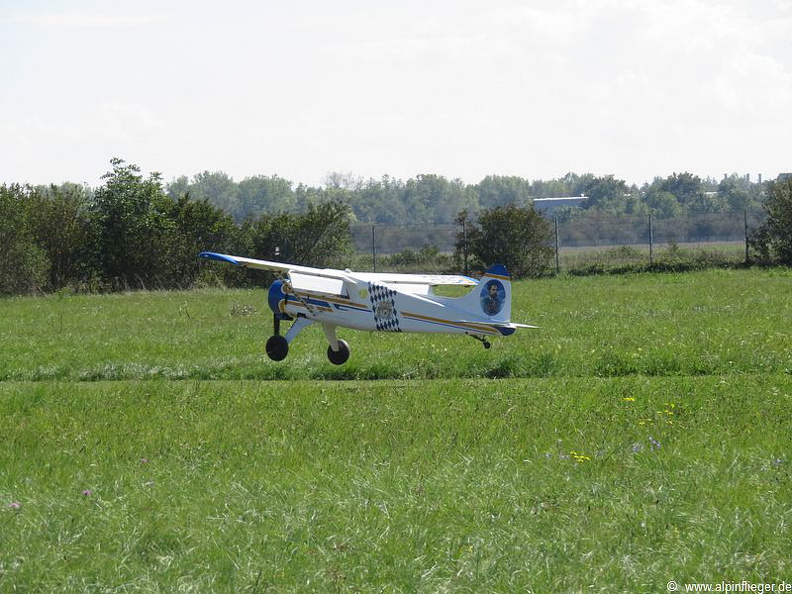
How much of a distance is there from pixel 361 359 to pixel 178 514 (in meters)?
8.87

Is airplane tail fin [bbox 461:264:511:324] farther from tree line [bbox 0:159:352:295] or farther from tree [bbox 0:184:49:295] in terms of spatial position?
tree [bbox 0:184:49:295]

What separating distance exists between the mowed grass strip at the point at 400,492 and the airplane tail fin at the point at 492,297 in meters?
3.56

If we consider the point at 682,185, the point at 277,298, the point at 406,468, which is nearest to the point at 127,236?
the point at 277,298

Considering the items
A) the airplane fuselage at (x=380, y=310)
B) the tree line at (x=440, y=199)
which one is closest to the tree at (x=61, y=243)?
the airplane fuselage at (x=380, y=310)

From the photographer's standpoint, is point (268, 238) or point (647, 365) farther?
point (268, 238)

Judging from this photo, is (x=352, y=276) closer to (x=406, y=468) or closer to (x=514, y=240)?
(x=406, y=468)

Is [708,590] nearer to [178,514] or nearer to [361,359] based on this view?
[178,514]

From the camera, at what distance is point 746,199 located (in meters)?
124

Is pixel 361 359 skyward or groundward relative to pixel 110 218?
groundward

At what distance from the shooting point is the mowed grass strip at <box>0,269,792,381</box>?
50.9ft

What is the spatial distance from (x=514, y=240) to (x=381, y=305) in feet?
80.7

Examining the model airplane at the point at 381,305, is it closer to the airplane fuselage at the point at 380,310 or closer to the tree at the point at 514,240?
the airplane fuselage at the point at 380,310

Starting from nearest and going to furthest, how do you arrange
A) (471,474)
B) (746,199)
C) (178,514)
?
1. (178,514)
2. (471,474)
3. (746,199)

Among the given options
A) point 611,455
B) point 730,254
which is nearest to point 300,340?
point 611,455
